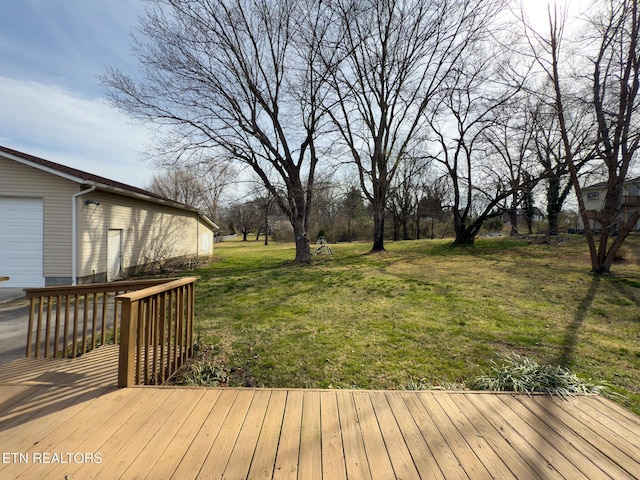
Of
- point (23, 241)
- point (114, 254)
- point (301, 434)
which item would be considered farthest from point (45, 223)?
point (301, 434)

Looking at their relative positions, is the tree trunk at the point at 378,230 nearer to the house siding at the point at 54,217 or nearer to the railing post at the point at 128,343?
the house siding at the point at 54,217

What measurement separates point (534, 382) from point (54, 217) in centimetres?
1097

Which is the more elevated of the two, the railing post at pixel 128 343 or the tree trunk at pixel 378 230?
the tree trunk at pixel 378 230

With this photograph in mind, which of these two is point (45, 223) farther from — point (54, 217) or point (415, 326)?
point (415, 326)

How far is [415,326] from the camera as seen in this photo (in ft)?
15.2

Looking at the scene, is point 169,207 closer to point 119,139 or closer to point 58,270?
point 119,139

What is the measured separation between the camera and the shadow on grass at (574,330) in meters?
3.46

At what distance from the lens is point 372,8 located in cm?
1226

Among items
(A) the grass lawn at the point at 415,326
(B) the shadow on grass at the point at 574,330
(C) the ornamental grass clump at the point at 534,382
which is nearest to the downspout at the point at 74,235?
(A) the grass lawn at the point at 415,326

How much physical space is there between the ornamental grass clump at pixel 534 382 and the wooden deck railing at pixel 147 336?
10.4 feet

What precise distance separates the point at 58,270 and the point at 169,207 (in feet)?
18.7

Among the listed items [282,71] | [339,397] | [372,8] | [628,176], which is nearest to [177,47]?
[282,71]

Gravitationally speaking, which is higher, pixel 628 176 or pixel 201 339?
pixel 628 176

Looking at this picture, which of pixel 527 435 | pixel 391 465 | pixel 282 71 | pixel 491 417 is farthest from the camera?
pixel 282 71
